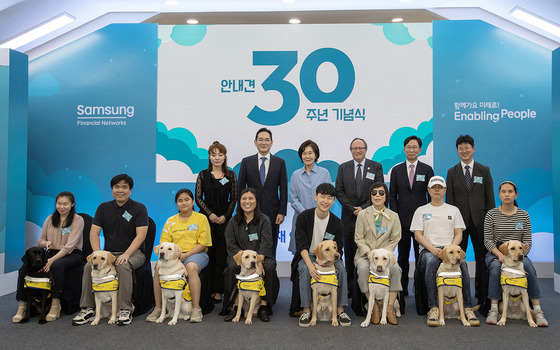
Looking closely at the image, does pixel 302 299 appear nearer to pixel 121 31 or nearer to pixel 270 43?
pixel 270 43

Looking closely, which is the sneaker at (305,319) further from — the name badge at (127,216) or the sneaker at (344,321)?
the name badge at (127,216)

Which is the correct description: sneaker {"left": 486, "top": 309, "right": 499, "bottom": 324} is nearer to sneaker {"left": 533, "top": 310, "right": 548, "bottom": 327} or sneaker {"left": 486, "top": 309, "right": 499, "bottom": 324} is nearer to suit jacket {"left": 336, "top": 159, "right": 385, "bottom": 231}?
sneaker {"left": 533, "top": 310, "right": 548, "bottom": 327}

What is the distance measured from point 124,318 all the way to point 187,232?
0.87 meters

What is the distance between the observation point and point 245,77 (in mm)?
5852

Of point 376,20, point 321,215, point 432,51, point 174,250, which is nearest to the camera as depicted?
point 174,250

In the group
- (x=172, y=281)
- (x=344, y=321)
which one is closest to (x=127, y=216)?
(x=172, y=281)

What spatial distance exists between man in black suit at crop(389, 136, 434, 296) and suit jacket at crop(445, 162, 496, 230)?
0.26 meters

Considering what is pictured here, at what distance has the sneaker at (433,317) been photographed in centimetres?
357

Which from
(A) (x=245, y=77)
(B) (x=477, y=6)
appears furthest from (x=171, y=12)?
(B) (x=477, y=6)

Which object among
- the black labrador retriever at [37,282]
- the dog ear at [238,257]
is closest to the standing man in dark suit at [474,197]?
the dog ear at [238,257]

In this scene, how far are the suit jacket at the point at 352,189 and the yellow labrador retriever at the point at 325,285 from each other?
0.84m

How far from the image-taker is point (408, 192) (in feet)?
14.7

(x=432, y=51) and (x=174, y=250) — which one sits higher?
(x=432, y=51)

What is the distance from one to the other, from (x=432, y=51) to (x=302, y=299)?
3781mm
